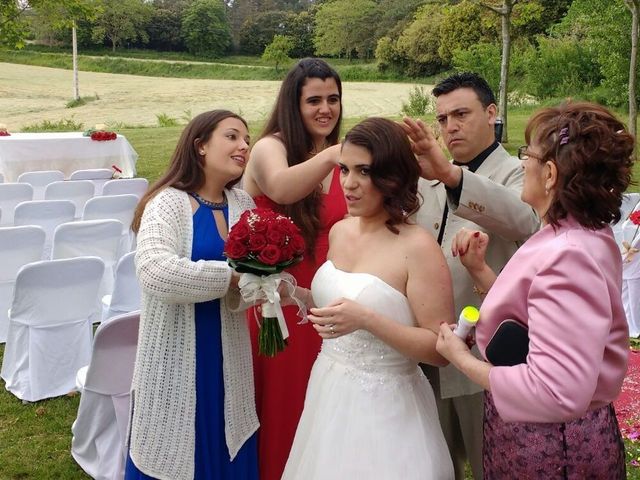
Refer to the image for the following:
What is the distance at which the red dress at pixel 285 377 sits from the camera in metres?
3.28

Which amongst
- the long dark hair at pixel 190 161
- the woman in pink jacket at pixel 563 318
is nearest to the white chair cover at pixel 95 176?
the long dark hair at pixel 190 161

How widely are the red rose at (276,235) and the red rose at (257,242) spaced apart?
22 mm

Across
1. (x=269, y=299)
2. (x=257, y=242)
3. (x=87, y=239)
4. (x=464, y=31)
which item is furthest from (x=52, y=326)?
(x=464, y=31)

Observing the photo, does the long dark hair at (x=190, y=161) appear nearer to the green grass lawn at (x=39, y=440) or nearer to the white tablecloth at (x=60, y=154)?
the green grass lawn at (x=39, y=440)

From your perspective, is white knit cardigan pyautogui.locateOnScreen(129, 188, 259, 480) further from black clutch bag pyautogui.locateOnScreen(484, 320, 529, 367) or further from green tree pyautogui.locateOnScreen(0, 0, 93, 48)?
green tree pyautogui.locateOnScreen(0, 0, 93, 48)

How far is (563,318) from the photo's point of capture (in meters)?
1.60

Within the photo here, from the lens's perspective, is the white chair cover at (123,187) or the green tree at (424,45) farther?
the green tree at (424,45)

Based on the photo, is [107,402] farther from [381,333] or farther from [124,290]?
[381,333]

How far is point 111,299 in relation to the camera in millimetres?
5598

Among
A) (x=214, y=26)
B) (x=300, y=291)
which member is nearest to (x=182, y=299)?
(x=300, y=291)

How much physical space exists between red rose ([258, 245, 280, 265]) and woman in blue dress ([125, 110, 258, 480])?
0.95ft

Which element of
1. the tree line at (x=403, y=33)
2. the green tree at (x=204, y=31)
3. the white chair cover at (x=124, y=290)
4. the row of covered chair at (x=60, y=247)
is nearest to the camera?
the white chair cover at (x=124, y=290)

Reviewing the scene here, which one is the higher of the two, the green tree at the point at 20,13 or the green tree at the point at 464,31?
the green tree at the point at 464,31

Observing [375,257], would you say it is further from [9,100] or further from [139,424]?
[9,100]
